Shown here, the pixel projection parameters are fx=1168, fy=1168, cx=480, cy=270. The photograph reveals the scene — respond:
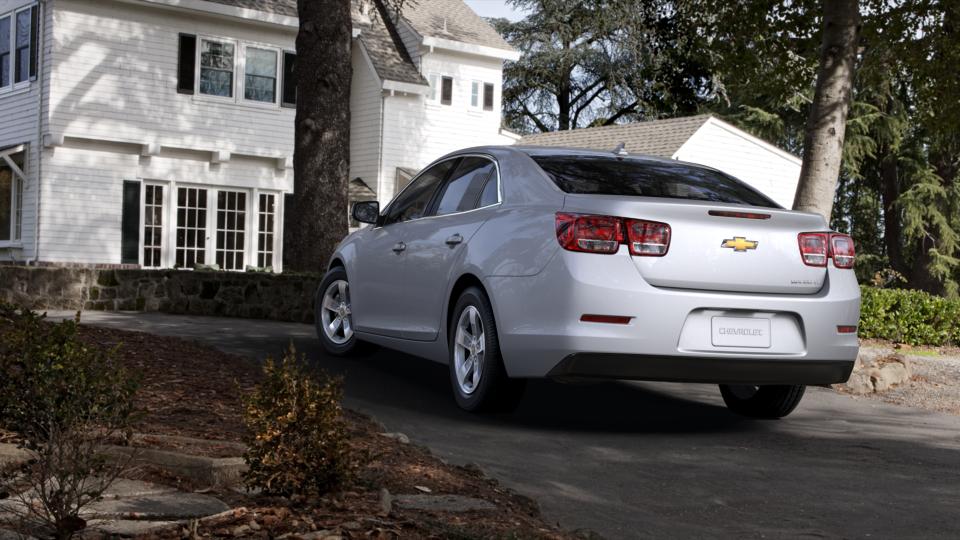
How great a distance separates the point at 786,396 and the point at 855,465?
4.41 ft

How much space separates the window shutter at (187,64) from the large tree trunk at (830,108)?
49.7 feet

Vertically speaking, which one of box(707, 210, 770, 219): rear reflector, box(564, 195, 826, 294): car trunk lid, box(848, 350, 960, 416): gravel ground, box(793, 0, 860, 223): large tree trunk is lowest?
box(848, 350, 960, 416): gravel ground

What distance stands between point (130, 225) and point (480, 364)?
18.2 meters

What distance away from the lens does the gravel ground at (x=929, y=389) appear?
32.1ft

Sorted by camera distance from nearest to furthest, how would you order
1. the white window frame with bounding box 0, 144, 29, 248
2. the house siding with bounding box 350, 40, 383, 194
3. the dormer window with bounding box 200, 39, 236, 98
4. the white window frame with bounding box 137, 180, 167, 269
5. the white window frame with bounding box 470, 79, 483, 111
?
the white window frame with bounding box 0, 144, 29, 248 → the white window frame with bounding box 137, 180, 167, 269 → the dormer window with bounding box 200, 39, 236, 98 → the house siding with bounding box 350, 40, 383, 194 → the white window frame with bounding box 470, 79, 483, 111

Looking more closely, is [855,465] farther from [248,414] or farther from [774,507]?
[248,414]

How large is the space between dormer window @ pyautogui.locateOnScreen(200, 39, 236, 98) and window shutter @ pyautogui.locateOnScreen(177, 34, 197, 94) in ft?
0.63

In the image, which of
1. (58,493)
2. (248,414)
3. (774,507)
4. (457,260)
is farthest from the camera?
(457,260)

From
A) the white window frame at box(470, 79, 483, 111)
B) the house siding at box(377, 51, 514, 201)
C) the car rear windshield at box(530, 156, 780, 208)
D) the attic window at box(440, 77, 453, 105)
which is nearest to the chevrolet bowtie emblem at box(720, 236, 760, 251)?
the car rear windshield at box(530, 156, 780, 208)

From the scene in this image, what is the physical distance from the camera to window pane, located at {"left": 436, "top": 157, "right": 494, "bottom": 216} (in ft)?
26.0

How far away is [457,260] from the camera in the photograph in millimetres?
7629

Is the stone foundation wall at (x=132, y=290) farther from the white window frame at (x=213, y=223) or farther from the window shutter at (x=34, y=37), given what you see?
the window shutter at (x=34, y=37)

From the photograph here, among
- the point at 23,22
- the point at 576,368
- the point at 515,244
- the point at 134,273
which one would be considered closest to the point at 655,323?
the point at 576,368

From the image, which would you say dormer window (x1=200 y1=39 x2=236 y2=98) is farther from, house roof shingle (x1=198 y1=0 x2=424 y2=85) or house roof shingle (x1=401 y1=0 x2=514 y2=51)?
house roof shingle (x1=401 y1=0 x2=514 y2=51)
